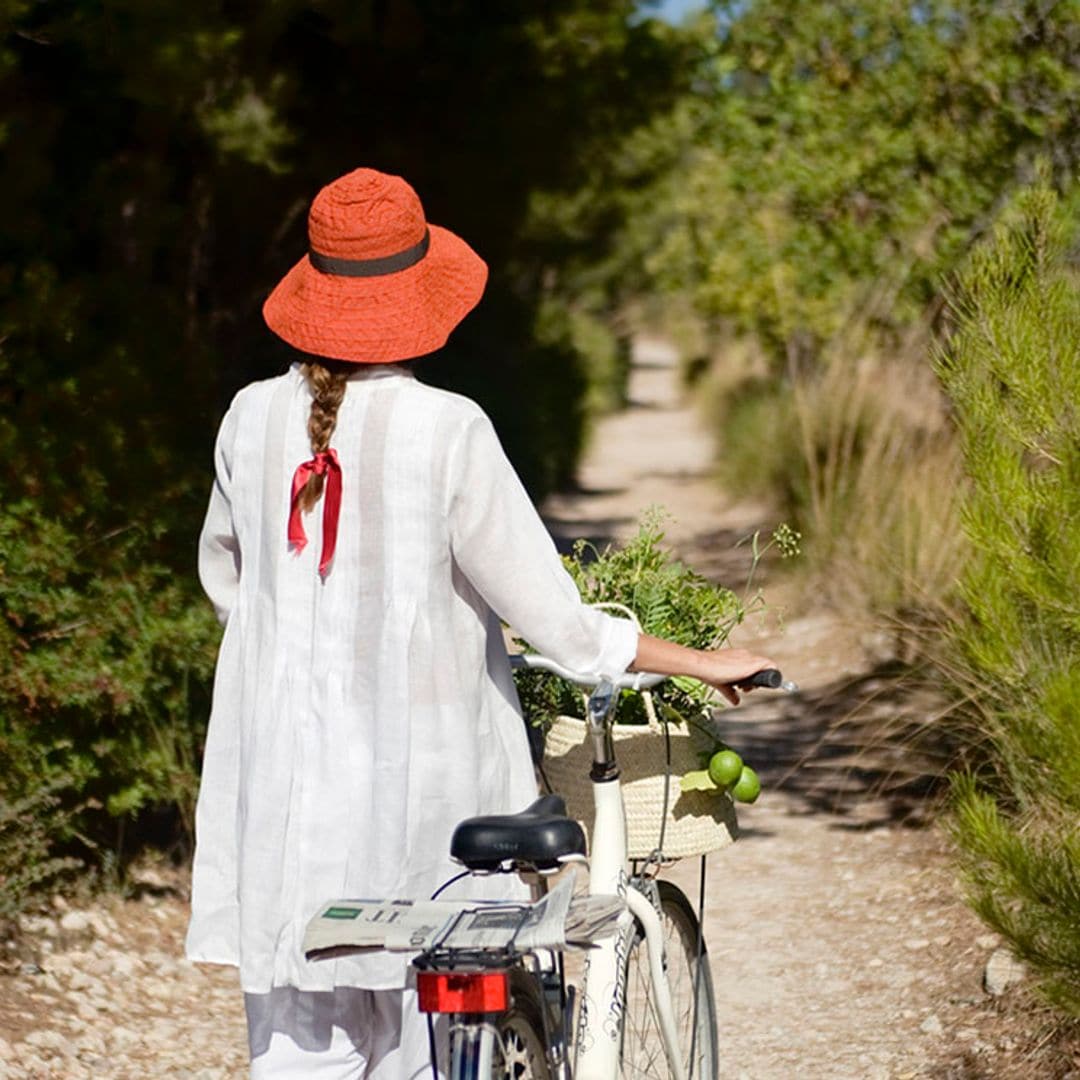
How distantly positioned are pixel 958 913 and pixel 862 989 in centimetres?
58

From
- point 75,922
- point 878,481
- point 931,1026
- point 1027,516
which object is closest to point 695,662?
point 1027,516

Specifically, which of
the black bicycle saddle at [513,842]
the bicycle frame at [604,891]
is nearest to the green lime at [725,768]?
the bicycle frame at [604,891]

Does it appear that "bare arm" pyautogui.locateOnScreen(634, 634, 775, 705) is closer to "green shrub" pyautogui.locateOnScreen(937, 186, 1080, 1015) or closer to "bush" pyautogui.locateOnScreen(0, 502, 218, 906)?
"green shrub" pyautogui.locateOnScreen(937, 186, 1080, 1015)

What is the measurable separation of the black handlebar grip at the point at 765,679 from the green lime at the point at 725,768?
0.25 meters

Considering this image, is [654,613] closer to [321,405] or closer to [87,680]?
[321,405]

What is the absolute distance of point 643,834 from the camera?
128 inches

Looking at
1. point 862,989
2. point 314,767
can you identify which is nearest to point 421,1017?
point 314,767

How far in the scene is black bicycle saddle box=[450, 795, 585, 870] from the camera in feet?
8.20

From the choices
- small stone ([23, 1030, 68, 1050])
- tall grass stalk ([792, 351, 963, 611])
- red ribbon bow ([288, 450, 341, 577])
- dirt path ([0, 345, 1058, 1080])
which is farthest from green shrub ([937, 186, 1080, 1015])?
tall grass stalk ([792, 351, 963, 611])

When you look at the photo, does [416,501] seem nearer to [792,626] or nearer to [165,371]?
[165,371]

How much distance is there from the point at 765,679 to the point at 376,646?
2.00ft

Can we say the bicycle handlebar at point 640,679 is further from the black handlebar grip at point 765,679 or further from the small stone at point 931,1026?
the small stone at point 931,1026

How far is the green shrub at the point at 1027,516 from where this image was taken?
3.72 metres

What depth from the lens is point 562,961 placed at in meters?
2.92
